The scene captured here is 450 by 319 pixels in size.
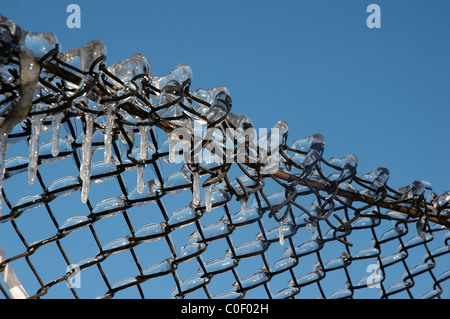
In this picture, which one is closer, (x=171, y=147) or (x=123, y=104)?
(x=123, y=104)

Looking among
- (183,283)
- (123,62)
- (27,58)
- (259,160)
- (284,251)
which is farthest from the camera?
(284,251)

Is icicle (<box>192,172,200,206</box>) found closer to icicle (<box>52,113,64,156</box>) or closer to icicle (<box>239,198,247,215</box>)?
icicle (<box>239,198,247,215</box>)

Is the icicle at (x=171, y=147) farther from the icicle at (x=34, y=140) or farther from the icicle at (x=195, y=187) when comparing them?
the icicle at (x=34, y=140)

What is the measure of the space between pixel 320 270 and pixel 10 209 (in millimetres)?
779

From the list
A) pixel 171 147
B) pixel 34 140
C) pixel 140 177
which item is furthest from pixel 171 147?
pixel 34 140

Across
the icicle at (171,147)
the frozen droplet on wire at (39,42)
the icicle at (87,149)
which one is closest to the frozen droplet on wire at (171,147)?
the icicle at (171,147)

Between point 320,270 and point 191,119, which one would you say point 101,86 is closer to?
point 191,119

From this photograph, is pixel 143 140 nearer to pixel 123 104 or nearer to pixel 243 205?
pixel 123 104

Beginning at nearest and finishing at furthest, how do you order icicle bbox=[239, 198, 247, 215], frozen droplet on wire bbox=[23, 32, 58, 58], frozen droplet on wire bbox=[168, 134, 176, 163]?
frozen droplet on wire bbox=[23, 32, 58, 58] < frozen droplet on wire bbox=[168, 134, 176, 163] < icicle bbox=[239, 198, 247, 215]

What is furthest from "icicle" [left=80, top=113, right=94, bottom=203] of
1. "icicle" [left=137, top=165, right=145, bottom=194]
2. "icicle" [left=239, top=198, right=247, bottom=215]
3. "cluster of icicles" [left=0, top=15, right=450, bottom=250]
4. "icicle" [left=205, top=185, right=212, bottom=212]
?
"icicle" [left=239, top=198, right=247, bottom=215]

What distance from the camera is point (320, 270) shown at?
4.39ft

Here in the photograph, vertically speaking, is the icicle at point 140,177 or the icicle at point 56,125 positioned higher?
the icicle at point 140,177

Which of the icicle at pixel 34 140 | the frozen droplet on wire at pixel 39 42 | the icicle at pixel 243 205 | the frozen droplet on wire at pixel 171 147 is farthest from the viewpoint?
the icicle at pixel 243 205
